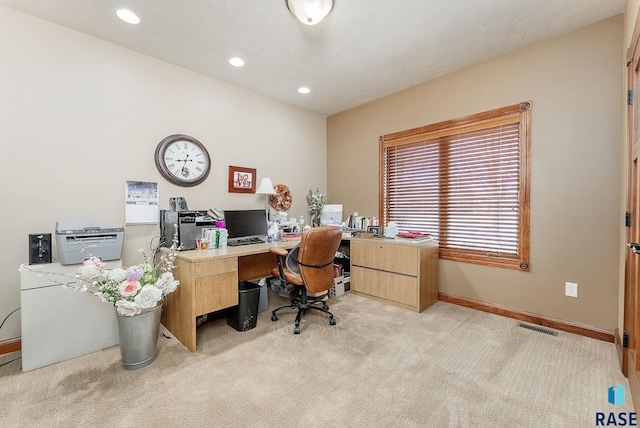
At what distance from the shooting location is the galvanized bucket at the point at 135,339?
192 cm

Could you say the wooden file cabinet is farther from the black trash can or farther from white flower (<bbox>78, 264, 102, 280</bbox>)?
white flower (<bbox>78, 264, 102, 280</bbox>)

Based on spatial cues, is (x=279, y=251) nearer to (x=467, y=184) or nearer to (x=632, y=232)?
(x=467, y=184)

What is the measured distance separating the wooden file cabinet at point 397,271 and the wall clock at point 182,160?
6.68ft

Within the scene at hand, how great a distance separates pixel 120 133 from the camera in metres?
2.59

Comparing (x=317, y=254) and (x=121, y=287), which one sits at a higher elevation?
(x=317, y=254)

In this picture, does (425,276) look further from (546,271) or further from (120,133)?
(120,133)

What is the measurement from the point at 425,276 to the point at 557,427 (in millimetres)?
1669

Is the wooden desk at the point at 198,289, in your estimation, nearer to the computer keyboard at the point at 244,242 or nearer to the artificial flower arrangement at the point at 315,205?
the computer keyboard at the point at 244,242

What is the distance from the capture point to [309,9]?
77.6 inches

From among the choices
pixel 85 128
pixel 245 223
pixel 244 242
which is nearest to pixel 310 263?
pixel 244 242

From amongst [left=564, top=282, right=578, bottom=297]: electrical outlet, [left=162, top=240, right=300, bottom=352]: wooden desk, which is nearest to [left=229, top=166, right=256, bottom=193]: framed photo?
[left=162, top=240, right=300, bottom=352]: wooden desk

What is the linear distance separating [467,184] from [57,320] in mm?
3941

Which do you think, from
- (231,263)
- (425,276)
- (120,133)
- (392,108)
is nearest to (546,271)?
(425,276)

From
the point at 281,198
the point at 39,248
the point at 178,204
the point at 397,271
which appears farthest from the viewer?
the point at 281,198
